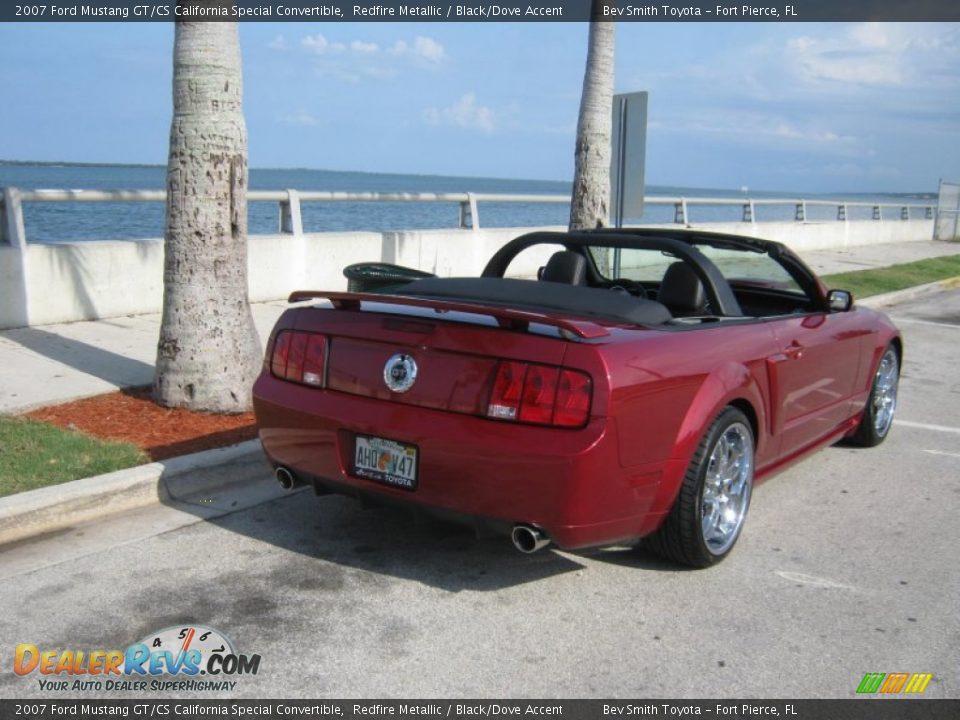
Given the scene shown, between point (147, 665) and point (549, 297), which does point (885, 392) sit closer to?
point (549, 297)

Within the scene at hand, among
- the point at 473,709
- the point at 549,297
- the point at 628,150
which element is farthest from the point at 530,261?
the point at 473,709

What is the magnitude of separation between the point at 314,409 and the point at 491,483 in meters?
0.90

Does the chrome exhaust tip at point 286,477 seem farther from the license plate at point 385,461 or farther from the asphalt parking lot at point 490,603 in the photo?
the license plate at point 385,461

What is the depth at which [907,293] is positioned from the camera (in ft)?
54.4

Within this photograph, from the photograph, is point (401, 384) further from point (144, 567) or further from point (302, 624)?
point (144, 567)

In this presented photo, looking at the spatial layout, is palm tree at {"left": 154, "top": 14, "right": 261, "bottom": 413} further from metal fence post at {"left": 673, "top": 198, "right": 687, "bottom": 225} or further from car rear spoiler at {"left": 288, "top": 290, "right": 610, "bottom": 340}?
metal fence post at {"left": 673, "top": 198, "right": 687, "bottom": 225}

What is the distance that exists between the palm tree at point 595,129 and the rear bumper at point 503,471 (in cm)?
655

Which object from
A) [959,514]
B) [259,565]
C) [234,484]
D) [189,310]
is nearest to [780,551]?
[959,514]

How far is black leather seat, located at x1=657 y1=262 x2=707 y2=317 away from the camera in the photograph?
480 cm

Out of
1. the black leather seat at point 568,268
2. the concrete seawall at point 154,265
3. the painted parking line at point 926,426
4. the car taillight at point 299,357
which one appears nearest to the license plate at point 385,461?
the car taillight at point 299,357

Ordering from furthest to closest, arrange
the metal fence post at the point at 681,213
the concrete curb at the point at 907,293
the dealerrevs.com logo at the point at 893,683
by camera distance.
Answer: the metal fence post at the point at 681,213
the concrete curb at the point at 907,293
the dealerrevs.com logo at the point at 893,683

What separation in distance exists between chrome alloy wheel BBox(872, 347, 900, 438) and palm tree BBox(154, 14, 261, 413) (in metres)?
4.03

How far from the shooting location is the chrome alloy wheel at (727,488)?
14.5 feet

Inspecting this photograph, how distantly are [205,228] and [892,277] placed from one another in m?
15.1
